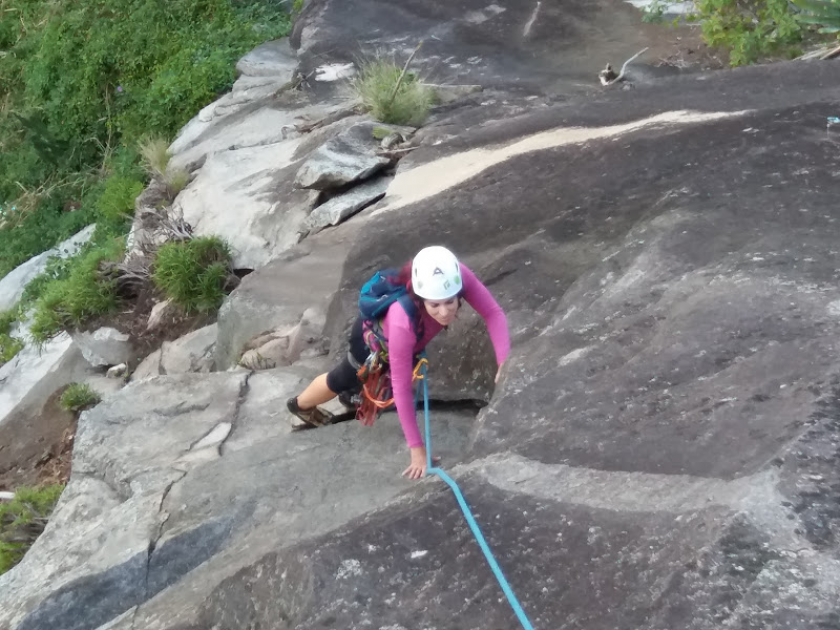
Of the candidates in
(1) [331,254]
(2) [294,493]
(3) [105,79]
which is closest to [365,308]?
(2) [294,493]

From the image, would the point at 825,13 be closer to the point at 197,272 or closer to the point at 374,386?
the point at 374,386

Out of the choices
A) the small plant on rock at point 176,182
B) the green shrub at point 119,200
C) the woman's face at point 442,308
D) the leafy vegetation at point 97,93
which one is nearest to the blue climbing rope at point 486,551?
the woman's face at point 442,308

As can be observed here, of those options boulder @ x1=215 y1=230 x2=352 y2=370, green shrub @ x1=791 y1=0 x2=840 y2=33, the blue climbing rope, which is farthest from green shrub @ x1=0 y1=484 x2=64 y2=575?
green shrub @ x1=791 y1=0 x2=840 y2=33

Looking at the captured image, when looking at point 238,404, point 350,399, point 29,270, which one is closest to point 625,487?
point 350,399

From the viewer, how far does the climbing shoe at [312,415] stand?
4664mm

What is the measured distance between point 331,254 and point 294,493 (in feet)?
10.00

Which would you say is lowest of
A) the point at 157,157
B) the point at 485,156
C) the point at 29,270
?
the point at 29,270

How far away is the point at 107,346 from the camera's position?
8.32 m

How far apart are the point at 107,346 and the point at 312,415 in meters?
4.43

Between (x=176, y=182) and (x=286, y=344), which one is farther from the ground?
(x=176, y=182)

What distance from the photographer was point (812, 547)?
7.47ft

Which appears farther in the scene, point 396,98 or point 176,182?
point 176,182

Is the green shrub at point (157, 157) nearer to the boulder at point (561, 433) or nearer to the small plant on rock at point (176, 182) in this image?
the small plant on rock at point (176, 182)

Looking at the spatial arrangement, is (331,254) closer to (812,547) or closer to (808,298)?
(808,298)
